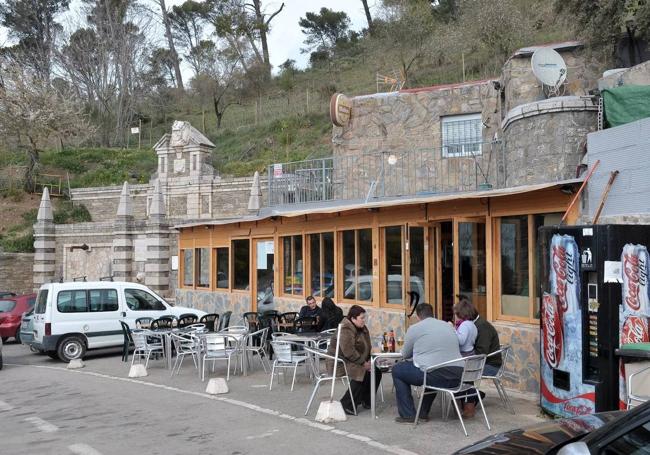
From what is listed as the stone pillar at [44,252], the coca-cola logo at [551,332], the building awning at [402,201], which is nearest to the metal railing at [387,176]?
the building awning at [402,201]

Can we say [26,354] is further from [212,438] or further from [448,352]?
[448,352]

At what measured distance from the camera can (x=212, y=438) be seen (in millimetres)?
7613

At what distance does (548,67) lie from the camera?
1291cm

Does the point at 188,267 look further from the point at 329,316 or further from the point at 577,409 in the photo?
the point at 577,409

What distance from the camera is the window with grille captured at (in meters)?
16.8

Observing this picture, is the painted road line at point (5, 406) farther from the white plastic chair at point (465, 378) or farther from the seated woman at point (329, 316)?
the white plastic chair at point (465, 378)

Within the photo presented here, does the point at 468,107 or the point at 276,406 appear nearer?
the point at 276,406

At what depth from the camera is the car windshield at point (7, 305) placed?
19203 mm

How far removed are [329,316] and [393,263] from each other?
1.63 metres

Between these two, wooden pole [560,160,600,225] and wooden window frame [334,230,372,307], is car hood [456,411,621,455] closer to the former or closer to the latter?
wooden pole [560,160,600,225]

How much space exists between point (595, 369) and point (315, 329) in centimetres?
626

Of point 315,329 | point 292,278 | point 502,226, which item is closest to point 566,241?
point 502,226

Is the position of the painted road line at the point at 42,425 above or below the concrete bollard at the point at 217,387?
below

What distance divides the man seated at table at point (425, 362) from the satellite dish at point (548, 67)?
21.9ft
